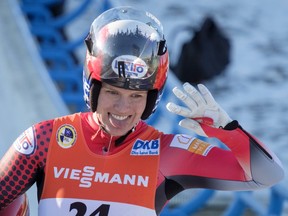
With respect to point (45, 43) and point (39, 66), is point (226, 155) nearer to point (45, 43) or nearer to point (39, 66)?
point (39, 66)

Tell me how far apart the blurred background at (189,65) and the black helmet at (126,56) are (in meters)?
1.54

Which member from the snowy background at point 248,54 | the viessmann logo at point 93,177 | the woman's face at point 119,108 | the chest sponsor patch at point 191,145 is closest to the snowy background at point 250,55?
the snowy background at point 248,54

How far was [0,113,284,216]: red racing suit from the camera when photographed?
3.08m

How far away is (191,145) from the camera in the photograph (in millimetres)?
3193

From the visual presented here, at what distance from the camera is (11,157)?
310 cm

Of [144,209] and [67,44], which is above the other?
[67,44]

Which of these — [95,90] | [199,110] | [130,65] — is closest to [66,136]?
[95,90]

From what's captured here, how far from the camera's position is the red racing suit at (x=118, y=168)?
10.1ft

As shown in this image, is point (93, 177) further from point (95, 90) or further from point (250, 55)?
point (250, 55)

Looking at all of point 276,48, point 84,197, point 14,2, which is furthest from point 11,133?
point 276,48

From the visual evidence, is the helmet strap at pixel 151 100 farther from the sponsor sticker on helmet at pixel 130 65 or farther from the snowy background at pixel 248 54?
the snowy background at pixel 248 54

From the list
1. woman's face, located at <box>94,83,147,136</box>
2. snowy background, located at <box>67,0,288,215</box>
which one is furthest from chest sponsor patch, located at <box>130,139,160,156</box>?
snowy background, located at <box>67,0,288,215</box>

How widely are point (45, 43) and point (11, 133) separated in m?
3.43

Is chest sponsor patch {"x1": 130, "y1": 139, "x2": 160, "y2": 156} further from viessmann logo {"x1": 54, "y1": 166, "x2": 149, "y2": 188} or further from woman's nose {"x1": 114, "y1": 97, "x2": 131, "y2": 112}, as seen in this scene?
woman's nose {"x1": 114, "y1": 97, "x2": 131, "y2": 112}
